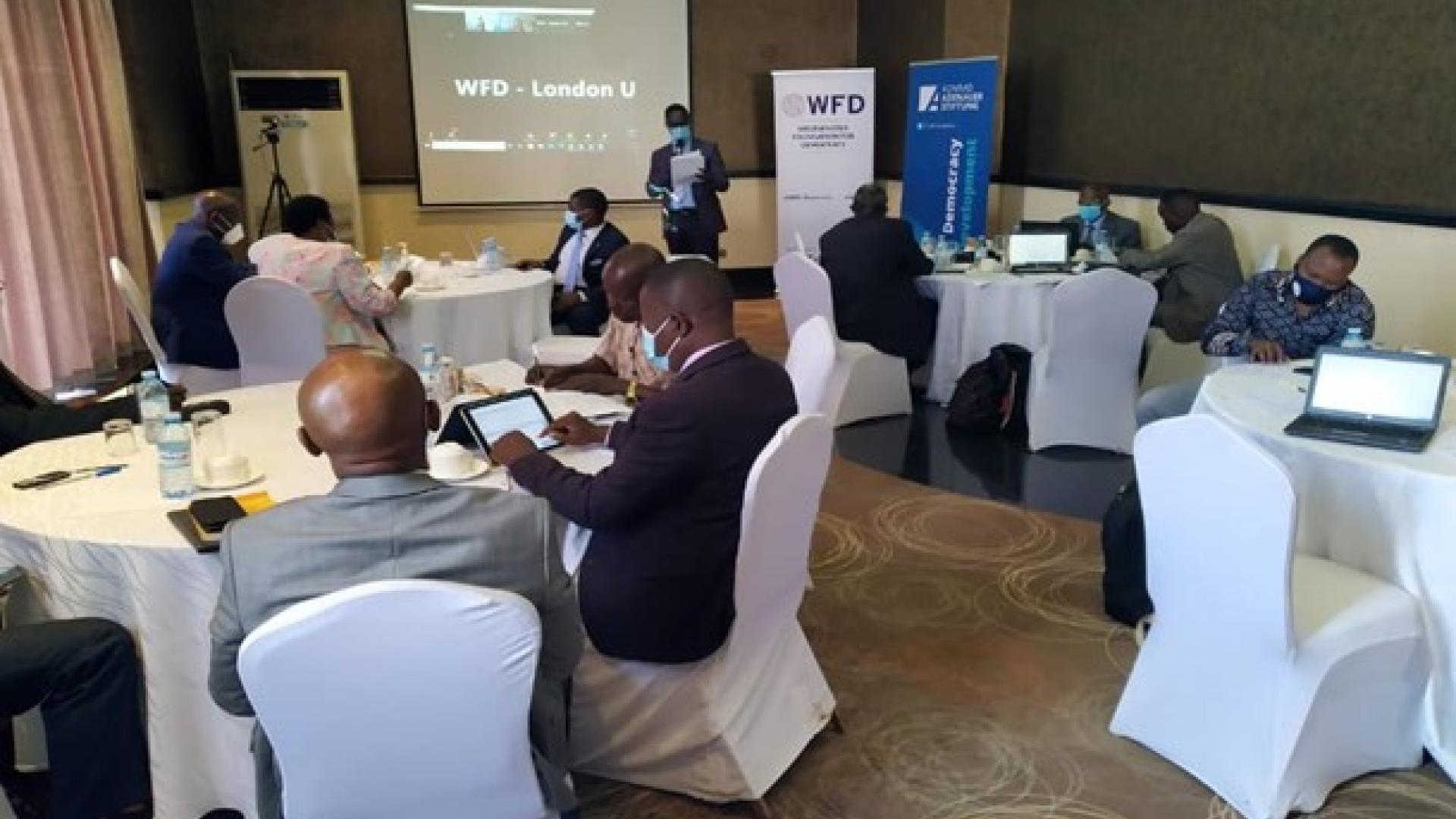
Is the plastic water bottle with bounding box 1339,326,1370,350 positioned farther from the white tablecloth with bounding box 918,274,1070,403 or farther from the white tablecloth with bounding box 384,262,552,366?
the white tablecloth with bounding box 384,262,552,366

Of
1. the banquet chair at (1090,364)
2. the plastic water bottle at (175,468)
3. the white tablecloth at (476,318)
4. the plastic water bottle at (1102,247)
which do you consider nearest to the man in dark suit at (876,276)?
the banquet chair at (1090,364)

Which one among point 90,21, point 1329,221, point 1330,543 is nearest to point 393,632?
point 1330,543

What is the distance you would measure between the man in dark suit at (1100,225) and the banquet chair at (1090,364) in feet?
4.96

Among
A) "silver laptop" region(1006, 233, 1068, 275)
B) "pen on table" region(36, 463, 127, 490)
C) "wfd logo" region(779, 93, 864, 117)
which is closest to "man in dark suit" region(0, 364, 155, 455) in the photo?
"pen on table" region(36, 463, 127, 490)

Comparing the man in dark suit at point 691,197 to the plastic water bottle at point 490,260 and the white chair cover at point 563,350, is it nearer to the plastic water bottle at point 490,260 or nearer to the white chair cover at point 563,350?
the plastic water bottle at point 490,260

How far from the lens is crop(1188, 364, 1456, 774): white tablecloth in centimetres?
245

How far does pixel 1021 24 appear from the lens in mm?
7785

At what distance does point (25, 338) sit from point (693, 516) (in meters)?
5.06

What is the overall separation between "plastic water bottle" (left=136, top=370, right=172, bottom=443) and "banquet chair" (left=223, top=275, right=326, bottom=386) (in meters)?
1.36

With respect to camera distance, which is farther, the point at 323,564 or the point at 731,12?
the point at 731,12

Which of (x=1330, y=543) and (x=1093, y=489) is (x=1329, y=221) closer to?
(x=1093, y=489)

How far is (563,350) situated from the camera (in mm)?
4590

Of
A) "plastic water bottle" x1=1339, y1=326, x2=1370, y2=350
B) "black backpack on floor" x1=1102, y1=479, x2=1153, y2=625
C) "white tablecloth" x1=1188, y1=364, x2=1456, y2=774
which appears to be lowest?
"black backpack on floor" x1=1102, y1=479, x2=1153, y2=625

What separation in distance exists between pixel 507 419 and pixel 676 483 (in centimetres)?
64
